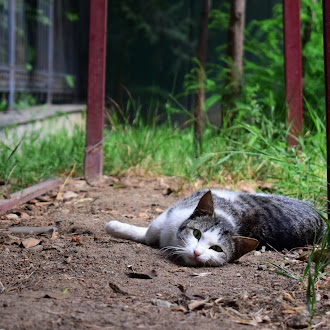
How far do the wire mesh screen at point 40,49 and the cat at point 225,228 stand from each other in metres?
5.50

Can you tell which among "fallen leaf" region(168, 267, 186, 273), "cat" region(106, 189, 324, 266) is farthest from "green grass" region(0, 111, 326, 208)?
"fallen leaf" region(168, 267, 186, 273)

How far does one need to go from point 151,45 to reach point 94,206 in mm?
7198

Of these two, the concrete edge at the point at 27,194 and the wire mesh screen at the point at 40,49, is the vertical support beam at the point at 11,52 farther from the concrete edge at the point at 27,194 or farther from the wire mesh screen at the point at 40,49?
the concrete edge at the point at 27,194

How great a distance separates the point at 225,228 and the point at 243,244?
5.5 inches

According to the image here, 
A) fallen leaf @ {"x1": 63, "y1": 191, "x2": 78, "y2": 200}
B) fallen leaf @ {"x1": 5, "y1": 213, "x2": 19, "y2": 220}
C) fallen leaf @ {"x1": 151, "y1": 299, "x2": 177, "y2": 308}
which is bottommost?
fallen leaf @ {"x1": 63, "y1": 191, "x2": 78, "y2": 200}

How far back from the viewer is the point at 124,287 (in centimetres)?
226

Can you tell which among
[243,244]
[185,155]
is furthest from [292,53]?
[243,244]

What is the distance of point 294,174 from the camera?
408 centimetres

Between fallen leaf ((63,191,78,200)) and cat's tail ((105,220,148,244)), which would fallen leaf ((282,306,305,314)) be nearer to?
cat's tail ((105,220,148,244))

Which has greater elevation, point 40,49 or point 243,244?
point 40,49

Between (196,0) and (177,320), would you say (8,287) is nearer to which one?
(177,320)

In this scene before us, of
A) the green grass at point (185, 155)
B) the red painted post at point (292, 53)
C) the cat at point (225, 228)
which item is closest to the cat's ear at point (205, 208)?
the cat at point (225, 228)

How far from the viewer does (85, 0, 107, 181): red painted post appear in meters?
4.88

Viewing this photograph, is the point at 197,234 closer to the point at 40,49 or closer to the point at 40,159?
the point at 40,159
